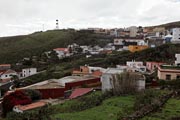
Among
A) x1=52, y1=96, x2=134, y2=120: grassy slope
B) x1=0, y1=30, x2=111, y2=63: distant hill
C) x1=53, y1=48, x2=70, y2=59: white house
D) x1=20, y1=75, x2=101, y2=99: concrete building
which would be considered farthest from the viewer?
x1=0, y1=30, x2=111, y2=63: distant hill

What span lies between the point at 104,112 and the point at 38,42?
81.5m

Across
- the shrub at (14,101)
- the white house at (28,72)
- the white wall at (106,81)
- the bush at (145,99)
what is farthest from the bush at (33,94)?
the white house at (28,72)

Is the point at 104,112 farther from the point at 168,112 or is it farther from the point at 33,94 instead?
the point at 33,94

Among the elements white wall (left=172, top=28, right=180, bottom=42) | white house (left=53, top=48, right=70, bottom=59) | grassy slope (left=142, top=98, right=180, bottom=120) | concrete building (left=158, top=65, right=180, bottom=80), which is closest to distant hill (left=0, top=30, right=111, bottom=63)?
white house (left=53, top=48, right=70, bottom=59)

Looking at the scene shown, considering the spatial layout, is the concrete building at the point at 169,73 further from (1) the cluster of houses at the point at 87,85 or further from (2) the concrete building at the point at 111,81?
(2) the concrete building at the point at 111,81

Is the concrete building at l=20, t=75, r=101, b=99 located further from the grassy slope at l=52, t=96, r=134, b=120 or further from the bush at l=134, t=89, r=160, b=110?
the bush at l=134, t=89, r=160, b=110

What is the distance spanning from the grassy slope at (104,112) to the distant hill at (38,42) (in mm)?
59081

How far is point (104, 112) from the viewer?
17188 millimetres

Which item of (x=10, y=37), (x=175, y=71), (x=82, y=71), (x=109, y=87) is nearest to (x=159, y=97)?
(x=109, y=87)

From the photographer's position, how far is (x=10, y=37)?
109 metres

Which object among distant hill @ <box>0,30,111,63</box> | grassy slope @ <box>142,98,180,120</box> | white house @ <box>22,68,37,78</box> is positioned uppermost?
distant hill @ <box>0,30,111,63</box>

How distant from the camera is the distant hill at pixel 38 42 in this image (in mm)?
79625

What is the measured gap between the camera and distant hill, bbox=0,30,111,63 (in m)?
79.6

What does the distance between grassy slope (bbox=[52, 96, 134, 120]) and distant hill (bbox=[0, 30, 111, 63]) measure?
59081mm
